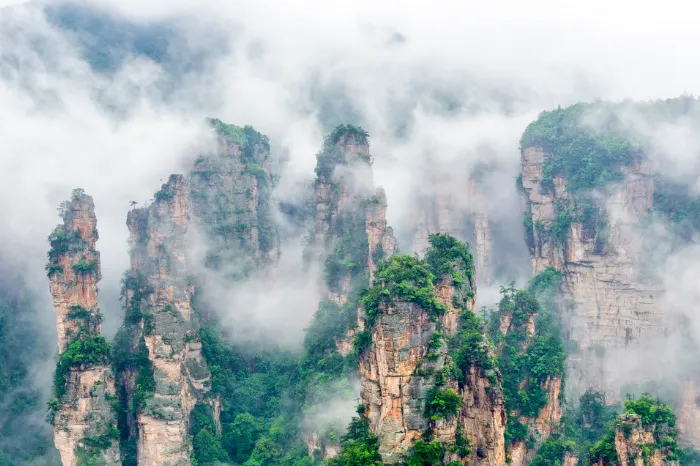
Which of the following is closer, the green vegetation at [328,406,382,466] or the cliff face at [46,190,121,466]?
the green vegetation at [328,406,382,466]

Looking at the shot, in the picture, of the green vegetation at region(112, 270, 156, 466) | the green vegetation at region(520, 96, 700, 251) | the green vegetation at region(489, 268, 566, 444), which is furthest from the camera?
the green vegetation at region(520, 96, 700, 251)

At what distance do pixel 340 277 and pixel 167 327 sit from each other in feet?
34.8

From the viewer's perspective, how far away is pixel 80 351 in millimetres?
48312

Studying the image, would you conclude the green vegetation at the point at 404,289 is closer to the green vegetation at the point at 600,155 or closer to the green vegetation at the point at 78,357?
the green vegetation at the point at 78,357

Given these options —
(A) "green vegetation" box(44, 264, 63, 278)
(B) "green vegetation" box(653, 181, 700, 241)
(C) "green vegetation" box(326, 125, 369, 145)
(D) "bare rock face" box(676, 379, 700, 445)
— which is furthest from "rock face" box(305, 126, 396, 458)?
(D) "bare rock face" box(676, 379, 700, 445)

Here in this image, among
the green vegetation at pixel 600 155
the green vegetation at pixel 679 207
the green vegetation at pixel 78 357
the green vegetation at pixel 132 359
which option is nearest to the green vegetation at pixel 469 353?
the green vegetation at pixel 132 359

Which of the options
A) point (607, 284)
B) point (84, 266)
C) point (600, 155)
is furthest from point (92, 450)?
point (600, 155)

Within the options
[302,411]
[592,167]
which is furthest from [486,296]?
[302,411]

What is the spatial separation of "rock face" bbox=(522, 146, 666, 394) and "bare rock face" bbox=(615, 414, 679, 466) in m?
20.4

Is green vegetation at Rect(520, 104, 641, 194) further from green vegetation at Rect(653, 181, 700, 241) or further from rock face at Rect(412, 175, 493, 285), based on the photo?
rock face at Rect(412, 175, 493, 285)

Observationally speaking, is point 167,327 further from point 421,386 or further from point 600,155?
point 600,155

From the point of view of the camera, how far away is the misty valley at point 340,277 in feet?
133

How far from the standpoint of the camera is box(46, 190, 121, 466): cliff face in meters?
47.9

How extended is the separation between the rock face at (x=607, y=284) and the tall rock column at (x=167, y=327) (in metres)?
22.3
